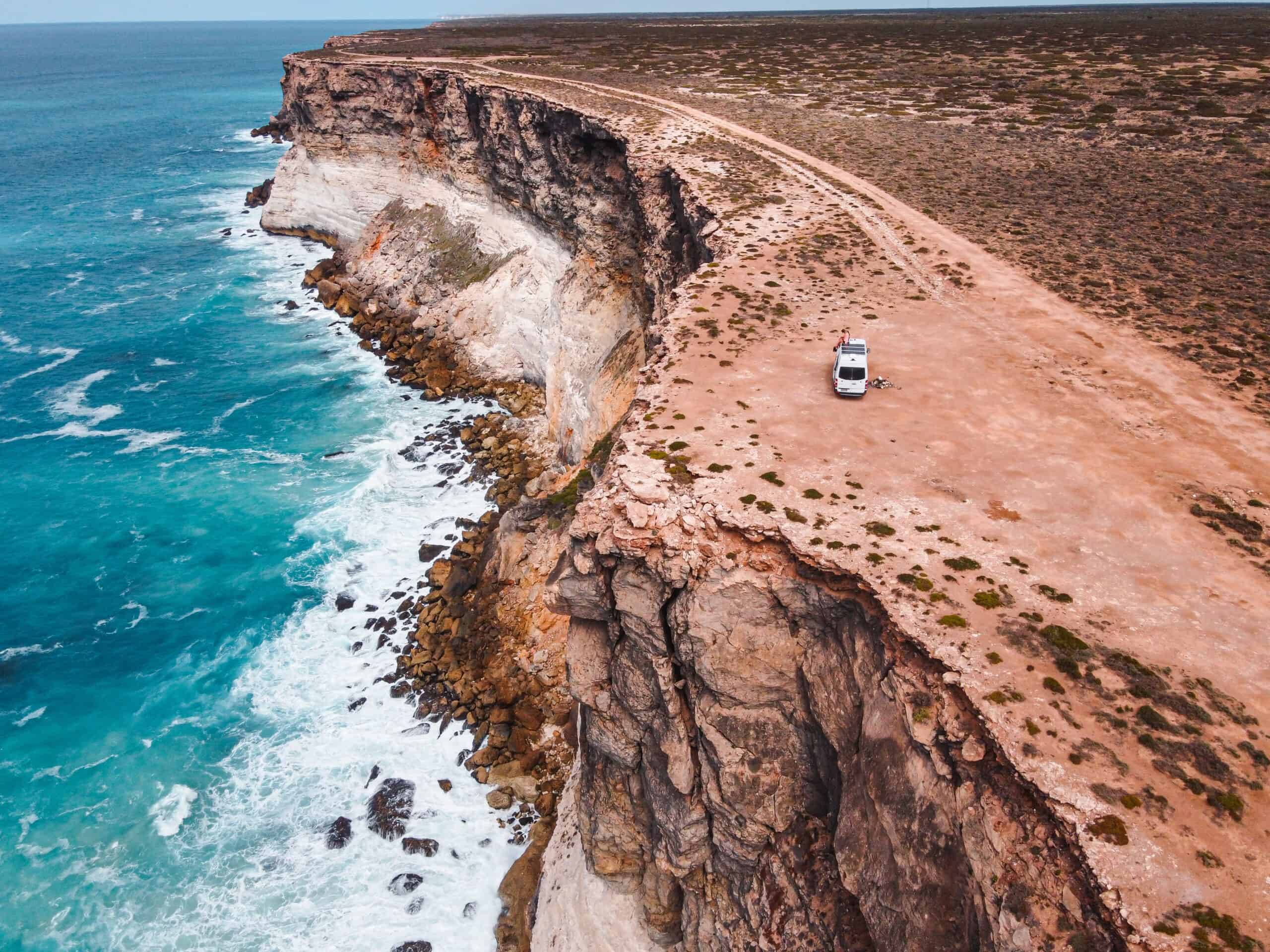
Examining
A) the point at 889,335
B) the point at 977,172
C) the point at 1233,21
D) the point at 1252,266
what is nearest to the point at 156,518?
the point at 889,335

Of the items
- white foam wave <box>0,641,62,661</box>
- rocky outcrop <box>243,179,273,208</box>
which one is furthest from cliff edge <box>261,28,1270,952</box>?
rocky outcrop <box>243,179,273,208</box>

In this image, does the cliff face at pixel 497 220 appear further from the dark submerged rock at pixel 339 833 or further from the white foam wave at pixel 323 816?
the dark submerged rock at pixel 339 833

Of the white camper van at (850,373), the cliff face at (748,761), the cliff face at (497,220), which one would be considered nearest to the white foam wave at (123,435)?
the cliff face at (497,220)

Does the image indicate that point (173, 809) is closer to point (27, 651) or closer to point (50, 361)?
point (27, 651)

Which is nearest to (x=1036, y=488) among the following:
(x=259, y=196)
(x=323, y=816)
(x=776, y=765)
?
(x=776, y=765)

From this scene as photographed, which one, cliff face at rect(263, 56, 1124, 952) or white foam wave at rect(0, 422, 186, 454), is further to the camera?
white foam wave at rect(0, 422, 186, 454)

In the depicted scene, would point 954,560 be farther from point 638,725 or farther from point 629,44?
point 629,44

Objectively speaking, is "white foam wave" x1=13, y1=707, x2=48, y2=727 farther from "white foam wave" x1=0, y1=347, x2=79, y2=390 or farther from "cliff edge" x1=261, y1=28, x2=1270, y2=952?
"white foam wave" x1=0, y1=347, x2=79, y2=390
